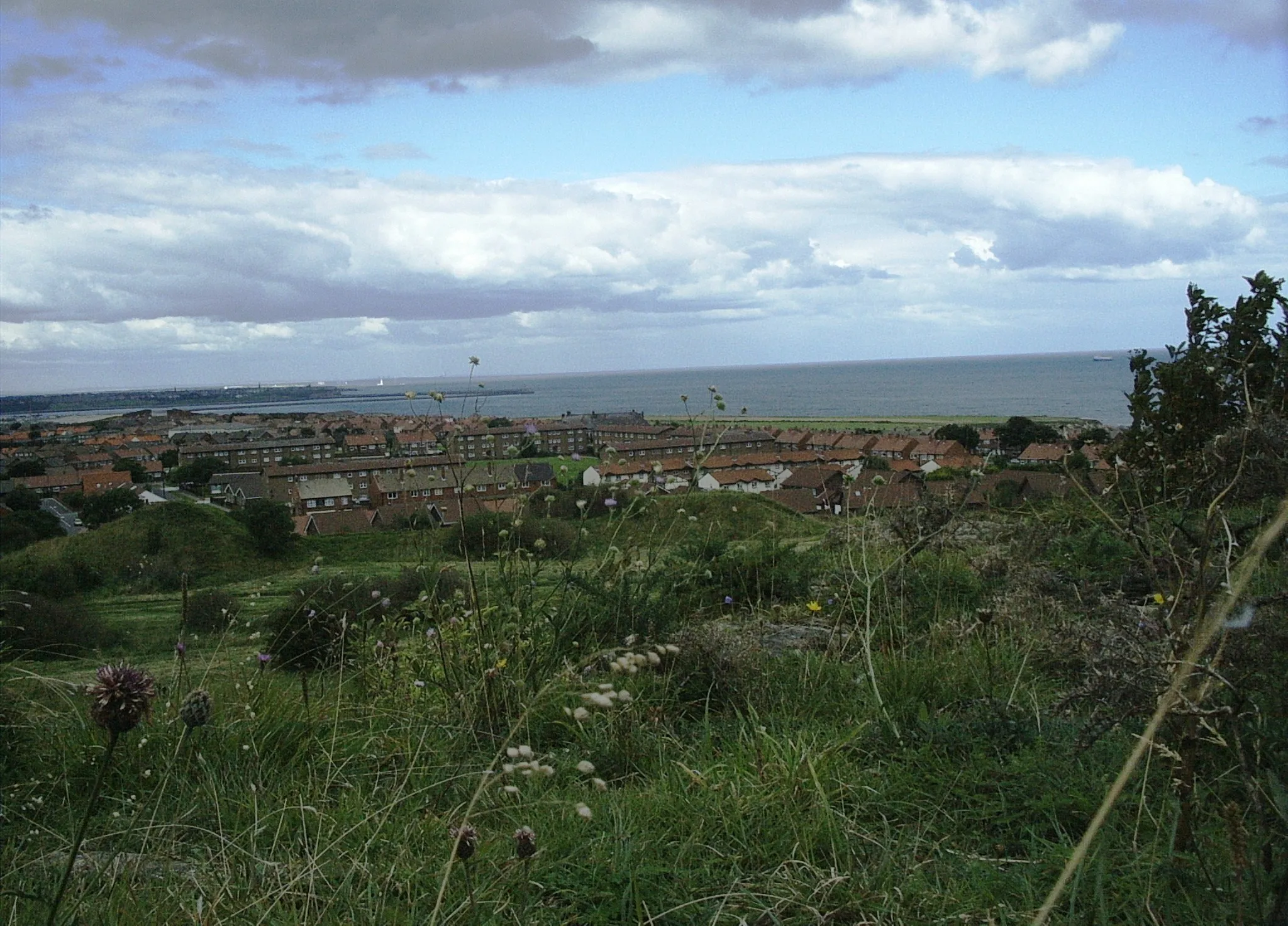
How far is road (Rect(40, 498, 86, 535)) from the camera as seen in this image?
14.5 m

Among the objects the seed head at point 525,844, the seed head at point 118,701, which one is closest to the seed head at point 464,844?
the seed head at point 525,844

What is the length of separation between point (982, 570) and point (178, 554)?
12530mm

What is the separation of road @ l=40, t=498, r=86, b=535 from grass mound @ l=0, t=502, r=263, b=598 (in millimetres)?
286

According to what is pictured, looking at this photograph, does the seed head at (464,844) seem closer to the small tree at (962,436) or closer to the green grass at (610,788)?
the green grass at (610,788)

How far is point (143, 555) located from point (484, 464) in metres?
10.0

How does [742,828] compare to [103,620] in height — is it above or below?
above

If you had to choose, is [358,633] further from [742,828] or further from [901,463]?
[901,463]

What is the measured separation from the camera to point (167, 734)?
2992mm

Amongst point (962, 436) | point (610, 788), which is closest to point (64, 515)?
point (962, 436)

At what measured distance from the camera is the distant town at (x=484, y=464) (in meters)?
4.42

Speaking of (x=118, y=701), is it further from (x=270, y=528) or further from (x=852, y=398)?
(x=852, y=398)

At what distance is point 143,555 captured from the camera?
12500 millimetres

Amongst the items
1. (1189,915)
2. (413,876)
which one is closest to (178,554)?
(413,876)

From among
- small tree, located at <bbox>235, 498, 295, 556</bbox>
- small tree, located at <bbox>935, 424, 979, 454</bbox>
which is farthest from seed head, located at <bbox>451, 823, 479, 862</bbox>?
small tree, located at <bbox>235, 498, 295, 556</bbox>
